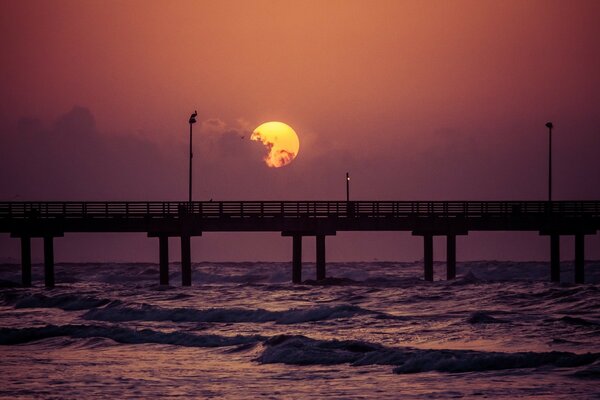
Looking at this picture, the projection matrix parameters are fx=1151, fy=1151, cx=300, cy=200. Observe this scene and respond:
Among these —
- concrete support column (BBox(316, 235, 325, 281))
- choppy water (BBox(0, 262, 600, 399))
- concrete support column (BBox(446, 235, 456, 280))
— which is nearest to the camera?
choppy water (BBox(0, 262, 600, 399))

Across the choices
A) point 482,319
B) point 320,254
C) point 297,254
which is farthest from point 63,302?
point 482,319

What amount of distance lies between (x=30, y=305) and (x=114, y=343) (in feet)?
64.8

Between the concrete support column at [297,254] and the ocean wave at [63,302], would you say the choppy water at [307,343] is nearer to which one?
the ocean wave at [63,302]

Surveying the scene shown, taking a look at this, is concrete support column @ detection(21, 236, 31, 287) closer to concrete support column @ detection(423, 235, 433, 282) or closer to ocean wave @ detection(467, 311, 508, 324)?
concrete support column @ detection(423, 235, 433, 282)

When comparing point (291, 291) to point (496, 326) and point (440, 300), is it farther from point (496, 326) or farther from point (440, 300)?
point (496, 326)

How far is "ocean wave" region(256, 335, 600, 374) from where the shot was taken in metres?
31.2

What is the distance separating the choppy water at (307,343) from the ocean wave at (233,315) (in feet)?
0.28

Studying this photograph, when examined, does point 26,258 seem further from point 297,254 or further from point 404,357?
point 404,357

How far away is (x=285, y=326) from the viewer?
45844 mm

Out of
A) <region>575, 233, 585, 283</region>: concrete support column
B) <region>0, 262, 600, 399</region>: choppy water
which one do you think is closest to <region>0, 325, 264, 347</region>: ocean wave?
<region>0, 262, 600, 399</region>: choppy water

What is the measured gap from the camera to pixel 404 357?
33.0 meters

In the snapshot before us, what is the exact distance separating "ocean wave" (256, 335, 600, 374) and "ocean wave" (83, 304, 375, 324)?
36.3 feet

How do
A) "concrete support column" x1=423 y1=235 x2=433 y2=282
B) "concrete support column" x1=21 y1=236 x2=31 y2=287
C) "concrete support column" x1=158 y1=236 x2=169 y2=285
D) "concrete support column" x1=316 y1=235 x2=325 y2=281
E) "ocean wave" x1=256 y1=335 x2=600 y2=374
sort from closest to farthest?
"ocean wave" x1=256 y1=335 x2=600 y2=374, "concrete support column" x1=316 y1=235 x2=325 y2=281, "concrete support column" x1=158 y1=236 x2=169 y2=285, "concrete support column" x1=423 y1=235 x2=433 y2=282, "concrete support column" x1=21 y1=236 x2=31 y2=287

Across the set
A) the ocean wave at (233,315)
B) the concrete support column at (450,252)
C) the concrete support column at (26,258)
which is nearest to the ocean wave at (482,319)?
the ocean wave at (233,315)
